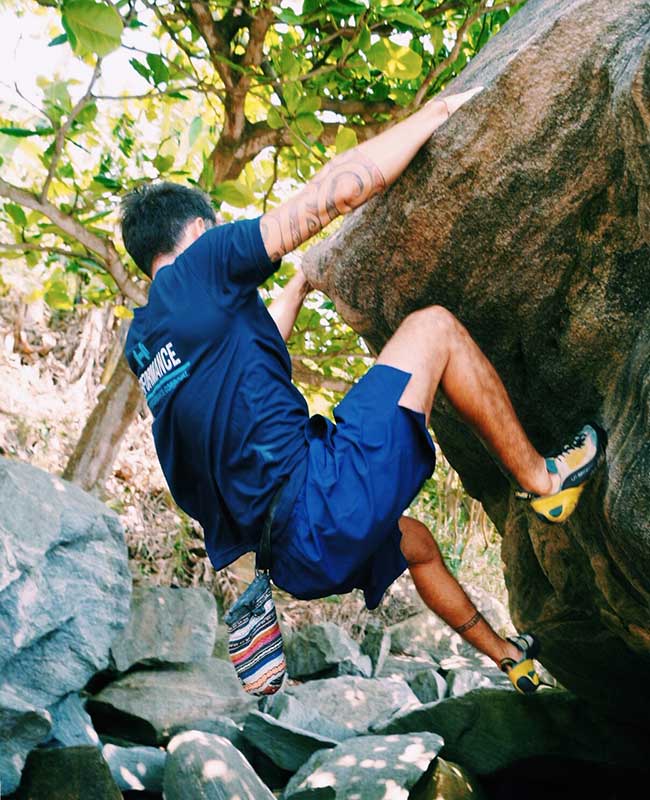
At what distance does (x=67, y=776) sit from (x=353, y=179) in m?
3.54

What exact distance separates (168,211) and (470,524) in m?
7.86

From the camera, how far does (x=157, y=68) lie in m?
4.52

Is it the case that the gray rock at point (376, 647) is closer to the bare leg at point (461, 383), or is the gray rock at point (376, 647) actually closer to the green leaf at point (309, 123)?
the green leaf at point (309, 123)

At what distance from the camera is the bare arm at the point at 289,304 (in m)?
4.12

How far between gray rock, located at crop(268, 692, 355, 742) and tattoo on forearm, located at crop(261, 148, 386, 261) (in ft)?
13.5

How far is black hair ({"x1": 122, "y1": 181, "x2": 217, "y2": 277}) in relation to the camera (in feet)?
11.8

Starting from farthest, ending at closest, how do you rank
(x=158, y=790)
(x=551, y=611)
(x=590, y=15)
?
(x=158, y=790) < (x=551, y=611) < (x=590, y=15)

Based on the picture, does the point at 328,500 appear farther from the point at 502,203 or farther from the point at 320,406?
the point at 320,406

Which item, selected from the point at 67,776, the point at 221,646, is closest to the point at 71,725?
the point at 67,776

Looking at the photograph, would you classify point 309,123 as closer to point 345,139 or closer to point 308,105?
point 308,105

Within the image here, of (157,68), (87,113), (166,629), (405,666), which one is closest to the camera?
(157,68)

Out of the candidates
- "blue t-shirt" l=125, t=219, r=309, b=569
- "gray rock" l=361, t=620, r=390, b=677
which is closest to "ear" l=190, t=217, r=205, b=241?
"blue t-shirt" l=125, t=219, r=309, b=569

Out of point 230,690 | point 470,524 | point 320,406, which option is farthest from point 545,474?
point 470,524

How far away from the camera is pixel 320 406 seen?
329 inches
